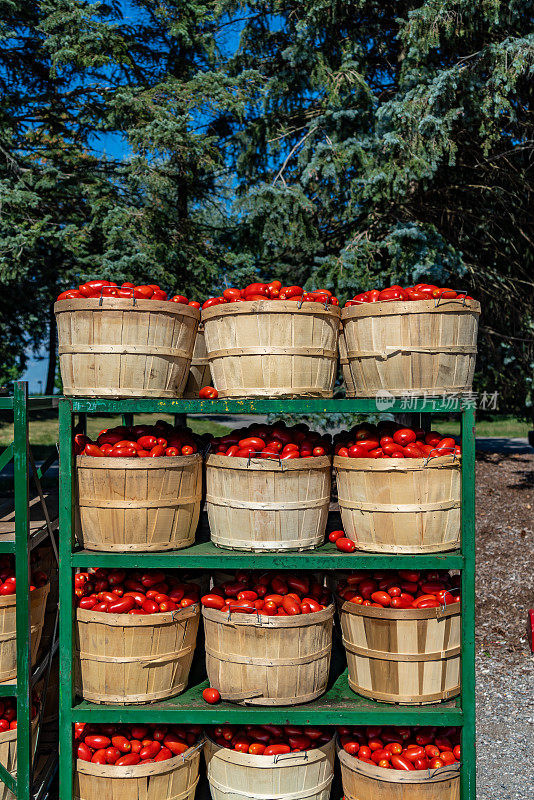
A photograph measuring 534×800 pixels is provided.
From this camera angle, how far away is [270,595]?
394cm

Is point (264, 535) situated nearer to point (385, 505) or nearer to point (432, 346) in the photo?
point (385, 505)

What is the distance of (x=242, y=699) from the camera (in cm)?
380

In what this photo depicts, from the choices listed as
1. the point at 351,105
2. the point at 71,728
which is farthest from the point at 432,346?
the point at 351,105

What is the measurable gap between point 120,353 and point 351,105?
22.9 ft

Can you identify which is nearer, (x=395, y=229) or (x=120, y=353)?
(x=120, y=353)

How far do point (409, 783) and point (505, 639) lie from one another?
3.67 metres

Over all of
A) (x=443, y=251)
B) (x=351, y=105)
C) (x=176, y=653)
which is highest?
(x=351, y=105)

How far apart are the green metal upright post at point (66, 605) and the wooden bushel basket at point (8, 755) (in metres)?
0.38

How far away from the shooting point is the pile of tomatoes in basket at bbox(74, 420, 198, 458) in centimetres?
383

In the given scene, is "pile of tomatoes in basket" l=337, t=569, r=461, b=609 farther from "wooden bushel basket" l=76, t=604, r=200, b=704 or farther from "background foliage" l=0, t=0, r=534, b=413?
"background foliage" l=0, t=0, r=534, b=413

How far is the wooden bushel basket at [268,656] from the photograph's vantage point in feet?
12.3

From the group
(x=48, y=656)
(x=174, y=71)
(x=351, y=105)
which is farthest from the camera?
(x=174, y=71)

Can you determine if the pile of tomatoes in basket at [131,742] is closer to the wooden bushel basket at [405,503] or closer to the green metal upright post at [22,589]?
the green metal upright post at [22,589]

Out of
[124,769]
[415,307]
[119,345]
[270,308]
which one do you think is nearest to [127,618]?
[124,769]
